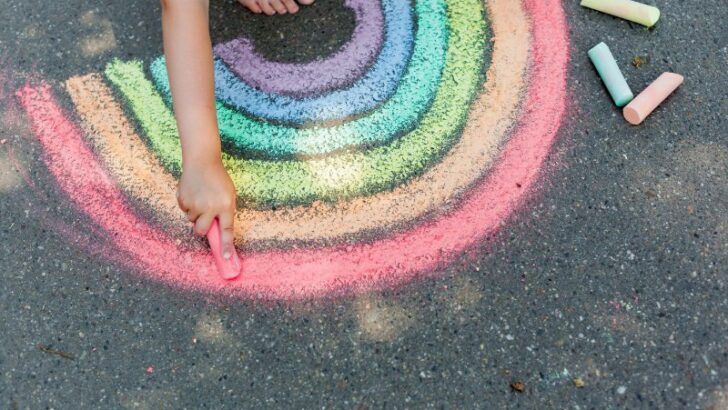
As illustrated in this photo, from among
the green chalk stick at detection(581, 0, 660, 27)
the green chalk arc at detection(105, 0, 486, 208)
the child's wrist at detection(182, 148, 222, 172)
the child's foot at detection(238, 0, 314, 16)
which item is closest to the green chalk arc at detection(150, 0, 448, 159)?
the green chalk arc at detection(105, 0, 486, 208)

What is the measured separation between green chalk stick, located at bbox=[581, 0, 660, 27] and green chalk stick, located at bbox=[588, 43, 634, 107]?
153 millimetres

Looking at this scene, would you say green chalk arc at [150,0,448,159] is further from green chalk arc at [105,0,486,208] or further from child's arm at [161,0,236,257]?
child's arm at [161,0,236,257]

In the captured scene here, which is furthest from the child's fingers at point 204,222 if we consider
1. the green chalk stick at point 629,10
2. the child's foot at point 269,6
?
the green chalk stick at point 629,10

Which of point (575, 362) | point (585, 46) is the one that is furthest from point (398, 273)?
point (585, 46)

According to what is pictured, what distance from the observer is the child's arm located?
71.2 inches

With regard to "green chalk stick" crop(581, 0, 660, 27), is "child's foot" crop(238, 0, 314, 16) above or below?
above

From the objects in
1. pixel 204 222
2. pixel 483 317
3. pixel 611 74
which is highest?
pixel 204 222

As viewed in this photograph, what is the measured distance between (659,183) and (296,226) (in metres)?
0.96

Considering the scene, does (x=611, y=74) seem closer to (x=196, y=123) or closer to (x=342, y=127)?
(x=342, y=127)

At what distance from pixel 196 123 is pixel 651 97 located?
122 centimetres

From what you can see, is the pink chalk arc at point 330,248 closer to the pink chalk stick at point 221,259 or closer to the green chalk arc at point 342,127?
the pink chalk stick at point 221,259

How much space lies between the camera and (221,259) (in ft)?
5.98

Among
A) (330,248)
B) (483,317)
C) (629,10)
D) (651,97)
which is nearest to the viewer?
(483,317)

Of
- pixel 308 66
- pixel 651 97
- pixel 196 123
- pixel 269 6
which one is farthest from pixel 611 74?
pixel 196 123
